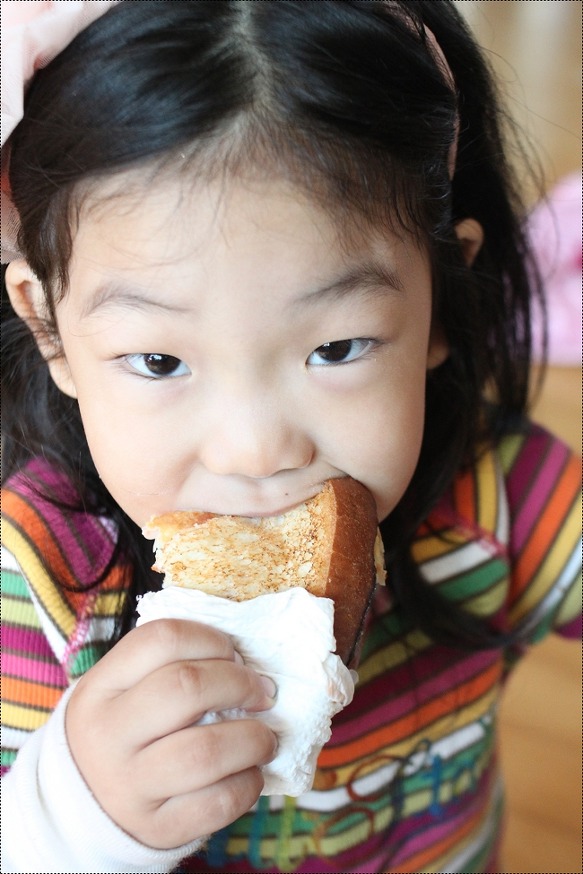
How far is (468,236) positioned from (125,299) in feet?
1.30

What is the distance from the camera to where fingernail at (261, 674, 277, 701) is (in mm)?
729

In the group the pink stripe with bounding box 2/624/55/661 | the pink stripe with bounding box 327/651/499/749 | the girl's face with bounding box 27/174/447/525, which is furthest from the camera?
the pink stripe with bounding box 327/651/499/749

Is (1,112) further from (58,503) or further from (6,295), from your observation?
(58,503)

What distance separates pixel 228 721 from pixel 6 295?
53 cm

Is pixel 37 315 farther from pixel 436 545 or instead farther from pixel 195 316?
pixel 436 545

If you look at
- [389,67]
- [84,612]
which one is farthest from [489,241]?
[84,612]

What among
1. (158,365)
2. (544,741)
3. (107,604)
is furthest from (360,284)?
(544,741)

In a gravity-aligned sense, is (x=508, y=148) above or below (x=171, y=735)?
above

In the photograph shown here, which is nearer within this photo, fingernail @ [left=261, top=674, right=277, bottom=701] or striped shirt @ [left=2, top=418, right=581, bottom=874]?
fingernail @ [left=261, top=674, right=277, bottom=701]

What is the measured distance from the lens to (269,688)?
0.73 metres

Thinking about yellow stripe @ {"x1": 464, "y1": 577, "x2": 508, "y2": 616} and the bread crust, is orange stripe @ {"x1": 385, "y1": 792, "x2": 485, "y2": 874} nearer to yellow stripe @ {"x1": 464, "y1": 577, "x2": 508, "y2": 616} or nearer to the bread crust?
yellow stripe @ {"x1": 464, "y1": 577, "x2": 508, "y2": 616}

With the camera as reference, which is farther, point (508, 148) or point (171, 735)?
point (508, 148)

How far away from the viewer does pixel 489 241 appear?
3.69 ft

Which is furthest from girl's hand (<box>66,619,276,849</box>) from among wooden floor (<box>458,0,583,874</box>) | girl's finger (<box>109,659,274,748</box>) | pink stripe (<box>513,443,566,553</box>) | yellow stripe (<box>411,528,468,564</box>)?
wooden floor (<box>458,0,583,874</box>)
